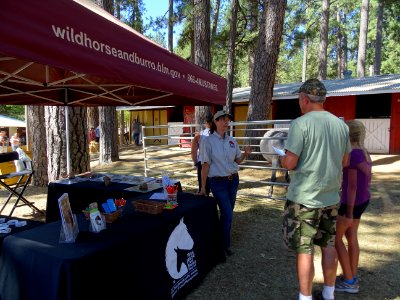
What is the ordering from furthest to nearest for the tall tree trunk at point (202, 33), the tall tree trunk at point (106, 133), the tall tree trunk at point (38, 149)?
the tall tree trunk at point (106, 133)
the tall tree trunk at point (202, 33)
the tall tree trunk at point (38, 149)

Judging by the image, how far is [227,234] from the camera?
3686mm

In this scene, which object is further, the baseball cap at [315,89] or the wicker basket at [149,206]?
the wicker basket at [149,206]

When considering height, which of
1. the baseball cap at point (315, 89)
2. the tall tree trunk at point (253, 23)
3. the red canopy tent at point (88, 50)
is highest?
the tall tree trunk at point (253, 23)

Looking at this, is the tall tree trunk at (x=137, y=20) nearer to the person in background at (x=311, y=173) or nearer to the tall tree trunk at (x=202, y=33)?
the tall tree trunk at (x=202, y=33)

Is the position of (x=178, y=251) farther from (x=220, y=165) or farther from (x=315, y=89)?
(x=315, y=89)

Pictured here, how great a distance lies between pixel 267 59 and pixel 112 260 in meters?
8.06

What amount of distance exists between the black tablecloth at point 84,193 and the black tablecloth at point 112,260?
99 cm

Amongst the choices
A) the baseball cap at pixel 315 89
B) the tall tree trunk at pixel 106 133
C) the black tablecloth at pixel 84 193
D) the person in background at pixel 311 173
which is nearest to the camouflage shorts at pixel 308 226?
the person in background at pixel 311 173

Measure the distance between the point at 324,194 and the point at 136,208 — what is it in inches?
64.6

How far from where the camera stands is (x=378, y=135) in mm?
13148

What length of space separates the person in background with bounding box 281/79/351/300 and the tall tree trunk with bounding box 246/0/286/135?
6.87m

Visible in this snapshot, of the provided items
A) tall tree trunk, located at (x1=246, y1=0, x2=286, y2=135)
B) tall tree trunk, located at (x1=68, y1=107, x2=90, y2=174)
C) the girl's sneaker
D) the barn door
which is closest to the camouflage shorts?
the girl's sneaker

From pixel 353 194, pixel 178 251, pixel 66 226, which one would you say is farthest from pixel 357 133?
Answer: pixel 66 226

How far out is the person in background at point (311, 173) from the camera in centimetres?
233
